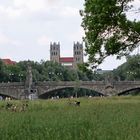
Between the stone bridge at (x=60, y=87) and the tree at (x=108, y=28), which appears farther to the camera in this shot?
the stone bridge at (x=60, y=87)

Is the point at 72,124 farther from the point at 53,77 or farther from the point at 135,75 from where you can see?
the point at 53,77

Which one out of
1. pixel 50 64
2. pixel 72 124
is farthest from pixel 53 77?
pixel 72 124

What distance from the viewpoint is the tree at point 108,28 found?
127 feet

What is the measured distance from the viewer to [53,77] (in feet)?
610

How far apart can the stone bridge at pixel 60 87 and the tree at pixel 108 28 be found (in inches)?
3229

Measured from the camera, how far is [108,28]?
4038cm

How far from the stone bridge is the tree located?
8202 cm

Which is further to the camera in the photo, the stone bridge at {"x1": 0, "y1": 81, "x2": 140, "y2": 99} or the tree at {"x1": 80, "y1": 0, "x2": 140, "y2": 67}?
the stone bridge at {"x1": 0, "y1": 81, "x2": 140, "y2": 99}

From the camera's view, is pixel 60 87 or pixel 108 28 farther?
pixel 60 87

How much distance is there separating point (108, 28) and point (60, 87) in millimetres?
88629

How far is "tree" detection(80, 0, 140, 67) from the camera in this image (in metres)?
38.6

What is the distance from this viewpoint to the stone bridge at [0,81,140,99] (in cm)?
12450

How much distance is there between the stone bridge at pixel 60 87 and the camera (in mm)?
124500

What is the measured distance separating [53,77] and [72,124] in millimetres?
166960
